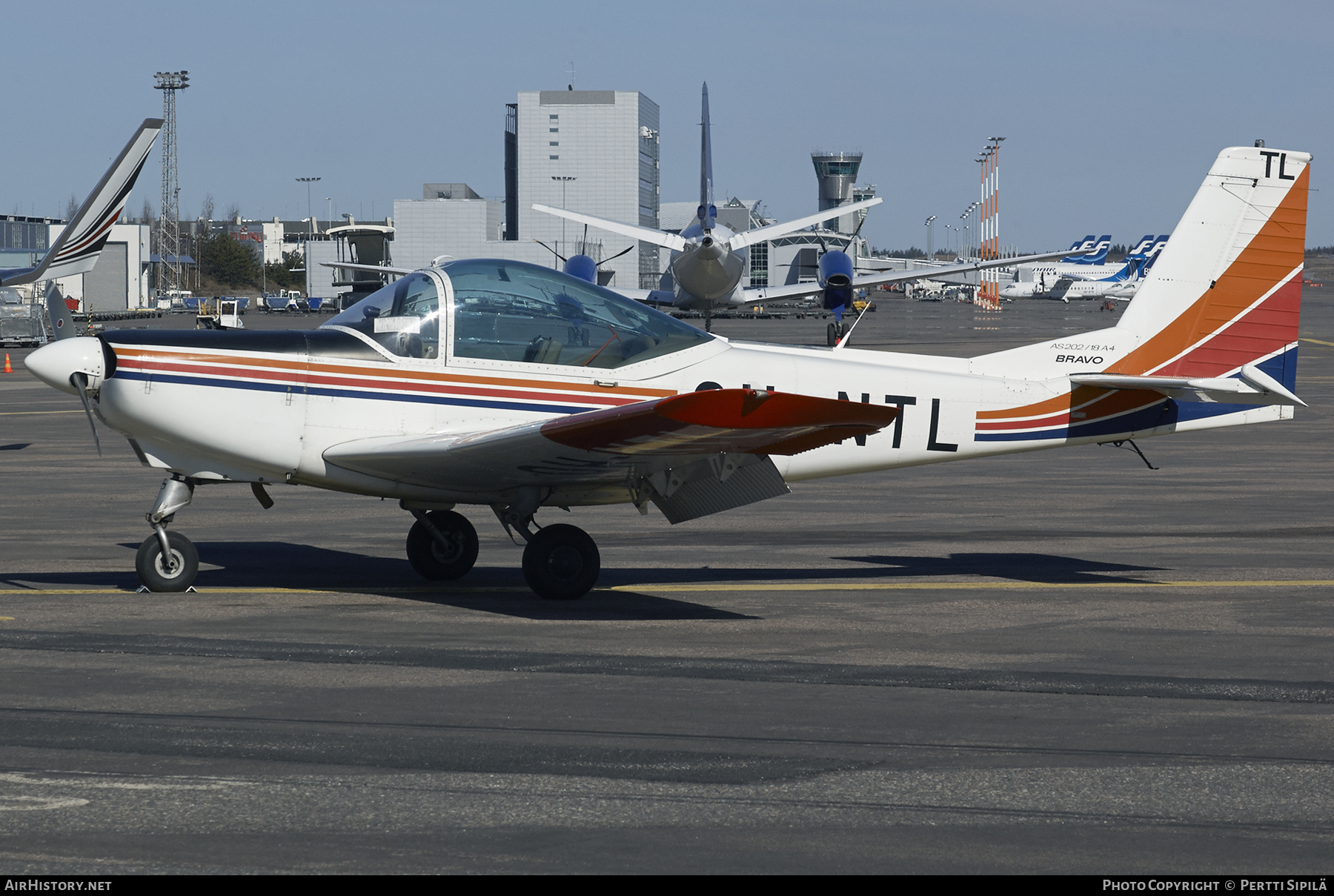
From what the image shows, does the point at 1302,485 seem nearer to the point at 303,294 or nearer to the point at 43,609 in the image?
the point at 43,609

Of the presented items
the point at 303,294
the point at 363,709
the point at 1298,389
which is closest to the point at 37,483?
the point at 363,709

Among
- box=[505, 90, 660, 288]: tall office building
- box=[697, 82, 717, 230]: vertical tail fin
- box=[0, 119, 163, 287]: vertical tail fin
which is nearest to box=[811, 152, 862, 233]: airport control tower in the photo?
box=[505, 90, 660, 288]: tall office building

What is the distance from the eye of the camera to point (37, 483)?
15.9m

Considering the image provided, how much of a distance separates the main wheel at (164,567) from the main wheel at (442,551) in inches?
62.0

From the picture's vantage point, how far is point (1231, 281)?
10453 mm

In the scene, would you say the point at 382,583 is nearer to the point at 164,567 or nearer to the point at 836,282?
the point at 164,567

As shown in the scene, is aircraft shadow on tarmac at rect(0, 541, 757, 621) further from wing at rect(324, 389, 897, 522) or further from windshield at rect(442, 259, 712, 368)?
windshield at rect(442, 259, 712, 368)

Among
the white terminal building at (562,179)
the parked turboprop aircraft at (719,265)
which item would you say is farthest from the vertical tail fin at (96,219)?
the white terminal building at (562,179)

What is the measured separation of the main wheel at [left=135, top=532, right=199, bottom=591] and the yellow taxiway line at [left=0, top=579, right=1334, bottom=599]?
21cm

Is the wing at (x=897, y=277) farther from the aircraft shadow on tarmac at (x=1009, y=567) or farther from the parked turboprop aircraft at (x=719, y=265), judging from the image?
the aircraft shadow on tarmac at (x=1009, y=567)

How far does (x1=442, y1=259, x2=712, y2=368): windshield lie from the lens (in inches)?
367

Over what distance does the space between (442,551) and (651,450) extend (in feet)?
8.42

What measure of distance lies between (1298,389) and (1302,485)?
16236mm
